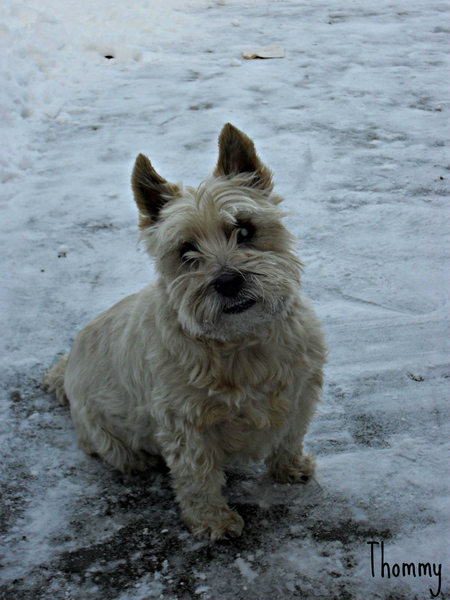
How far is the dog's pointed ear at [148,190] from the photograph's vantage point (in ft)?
9.79

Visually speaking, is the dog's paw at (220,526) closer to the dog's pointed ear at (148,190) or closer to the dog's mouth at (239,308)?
the dog's mouth at (239,308)

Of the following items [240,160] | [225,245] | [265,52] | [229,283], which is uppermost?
[265,52]

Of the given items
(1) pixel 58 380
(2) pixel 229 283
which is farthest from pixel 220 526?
(1) pixel 58 380

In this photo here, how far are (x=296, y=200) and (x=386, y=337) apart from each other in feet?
6.79

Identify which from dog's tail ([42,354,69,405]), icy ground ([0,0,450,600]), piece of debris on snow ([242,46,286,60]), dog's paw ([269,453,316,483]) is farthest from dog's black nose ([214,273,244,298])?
piece of debris on snow ([242,46,286,60])

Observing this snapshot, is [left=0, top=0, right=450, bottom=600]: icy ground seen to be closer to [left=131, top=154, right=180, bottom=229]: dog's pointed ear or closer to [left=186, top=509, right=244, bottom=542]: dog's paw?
Result: [left=186, top=509, right=244, bottom=542]: dog's paw

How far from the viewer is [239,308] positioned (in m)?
2.62

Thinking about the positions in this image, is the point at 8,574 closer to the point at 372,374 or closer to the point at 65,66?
the point at 372,374

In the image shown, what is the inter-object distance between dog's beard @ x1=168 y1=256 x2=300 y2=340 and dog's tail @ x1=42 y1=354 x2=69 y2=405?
1645 millimetres

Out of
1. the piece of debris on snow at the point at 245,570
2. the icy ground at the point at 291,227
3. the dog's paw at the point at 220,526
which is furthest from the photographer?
the dog's paw at the point at 220,526

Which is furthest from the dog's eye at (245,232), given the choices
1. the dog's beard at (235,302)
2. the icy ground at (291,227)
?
the icy ground at (291,227)

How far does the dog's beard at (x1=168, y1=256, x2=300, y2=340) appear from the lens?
2604mm

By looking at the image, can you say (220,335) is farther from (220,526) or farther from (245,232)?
(220,526)

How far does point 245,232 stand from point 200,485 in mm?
1363
